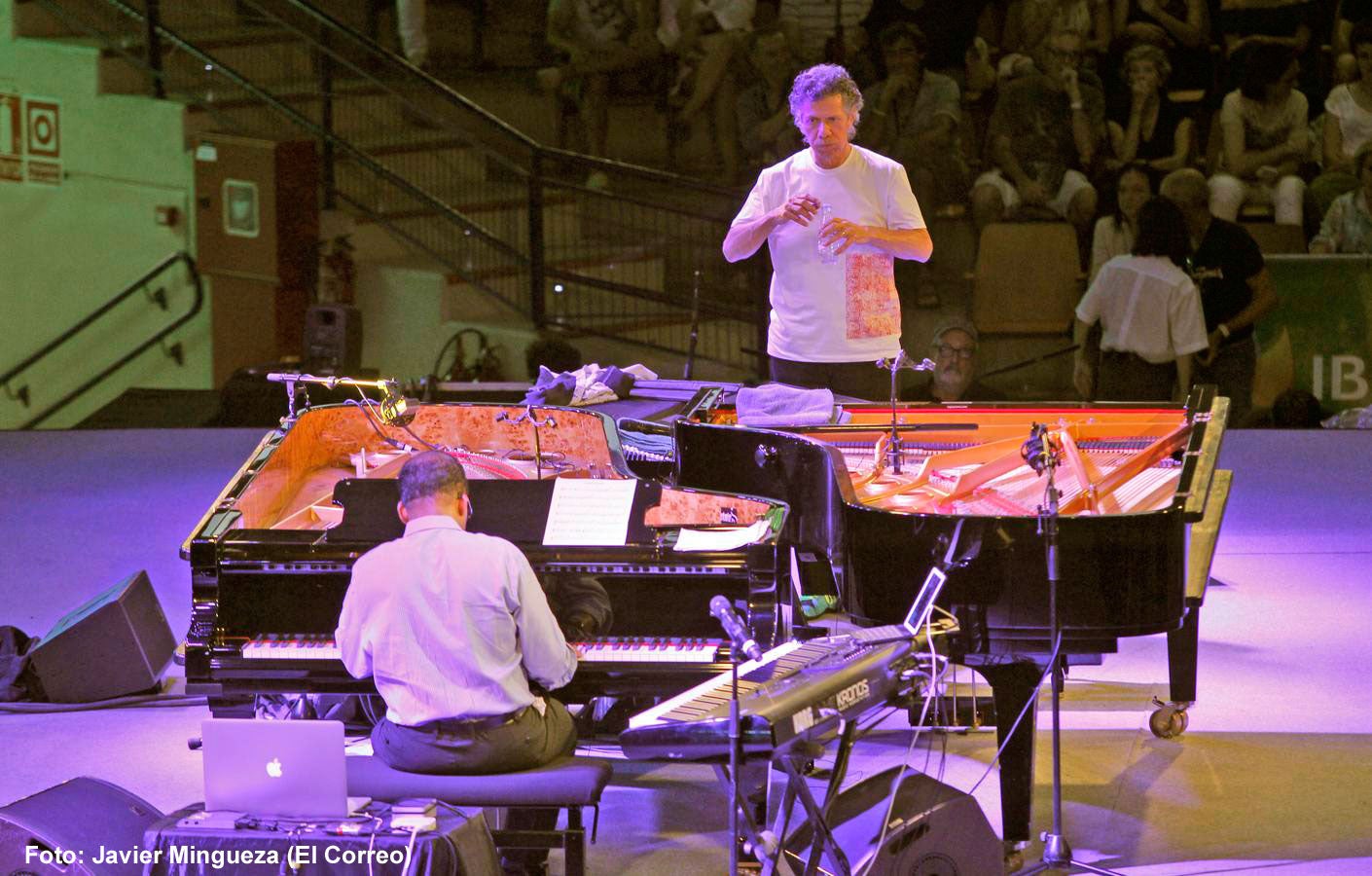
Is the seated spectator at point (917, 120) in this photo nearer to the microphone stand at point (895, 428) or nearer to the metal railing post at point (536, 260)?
the metal railing post at point (536, 260)

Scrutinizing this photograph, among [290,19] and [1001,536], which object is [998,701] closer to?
[1001,536]

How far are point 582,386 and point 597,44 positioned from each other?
5.41 m

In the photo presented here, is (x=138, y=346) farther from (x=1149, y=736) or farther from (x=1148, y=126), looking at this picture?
(x=1149, y=736)

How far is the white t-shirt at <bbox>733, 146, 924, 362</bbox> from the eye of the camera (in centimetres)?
514

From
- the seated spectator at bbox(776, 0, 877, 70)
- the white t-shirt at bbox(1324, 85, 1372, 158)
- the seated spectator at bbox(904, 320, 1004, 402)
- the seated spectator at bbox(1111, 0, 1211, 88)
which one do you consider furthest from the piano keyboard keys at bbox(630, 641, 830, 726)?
the seated spectator at bbox(1111, 0, 1211, 88)

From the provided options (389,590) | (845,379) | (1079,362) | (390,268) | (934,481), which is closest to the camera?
(389,590)

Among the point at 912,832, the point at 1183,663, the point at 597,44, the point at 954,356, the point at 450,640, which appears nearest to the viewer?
the point at 912,832

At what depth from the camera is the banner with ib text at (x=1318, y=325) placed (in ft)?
29.7

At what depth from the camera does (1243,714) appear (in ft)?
16.3

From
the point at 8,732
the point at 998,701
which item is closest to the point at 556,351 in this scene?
the point at 8,732

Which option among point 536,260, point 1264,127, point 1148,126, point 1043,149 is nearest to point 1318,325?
point 1264,127

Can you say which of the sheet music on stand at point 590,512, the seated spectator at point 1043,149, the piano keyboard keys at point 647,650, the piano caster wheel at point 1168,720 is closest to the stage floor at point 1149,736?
the piano caster wheel at point 1168,720

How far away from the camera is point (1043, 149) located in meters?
9.84

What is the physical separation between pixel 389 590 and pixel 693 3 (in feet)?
25.4
